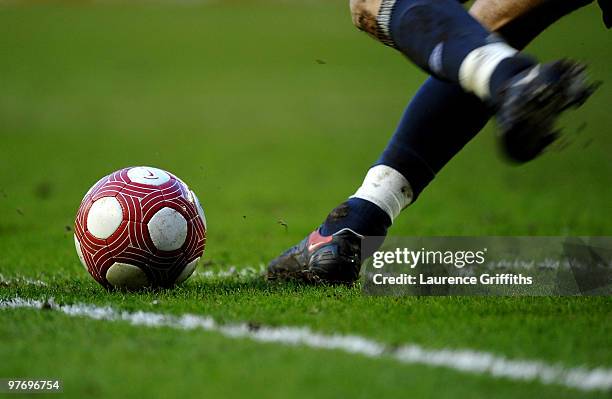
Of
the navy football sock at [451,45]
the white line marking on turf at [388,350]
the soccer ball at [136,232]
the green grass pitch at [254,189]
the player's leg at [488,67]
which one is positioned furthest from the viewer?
the soccer ball at [136,232]

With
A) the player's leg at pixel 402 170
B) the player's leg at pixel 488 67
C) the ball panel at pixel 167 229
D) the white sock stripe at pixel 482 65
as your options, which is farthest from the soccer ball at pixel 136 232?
the white sock stripe at pixel 482 65

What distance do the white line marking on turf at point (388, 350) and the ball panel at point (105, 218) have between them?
48 cm

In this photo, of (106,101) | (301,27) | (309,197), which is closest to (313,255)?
(309,197)

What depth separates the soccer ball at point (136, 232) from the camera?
4.04 m

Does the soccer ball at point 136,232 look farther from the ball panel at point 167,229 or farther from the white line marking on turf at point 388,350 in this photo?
the white line marking on turf at point 388,350

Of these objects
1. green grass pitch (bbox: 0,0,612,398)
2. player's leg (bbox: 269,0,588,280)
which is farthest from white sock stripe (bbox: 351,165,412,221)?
green grass pitch (bbox: 0,0,612,398)

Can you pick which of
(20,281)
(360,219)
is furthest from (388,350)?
(20,281)

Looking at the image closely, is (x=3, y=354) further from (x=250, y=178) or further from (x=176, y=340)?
(x=250, y=178)

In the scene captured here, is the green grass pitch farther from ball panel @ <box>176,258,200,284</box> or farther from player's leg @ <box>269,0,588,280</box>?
player's leg @ <box>269,0,588,280</box>

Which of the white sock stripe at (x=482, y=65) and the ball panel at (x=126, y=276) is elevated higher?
the white sock stripe at (x=482, y=65)

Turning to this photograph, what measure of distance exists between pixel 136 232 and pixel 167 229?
135 millimetres

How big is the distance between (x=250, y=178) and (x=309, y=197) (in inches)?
67.1

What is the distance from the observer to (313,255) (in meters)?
4.37

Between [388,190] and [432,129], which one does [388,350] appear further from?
[432,129]
